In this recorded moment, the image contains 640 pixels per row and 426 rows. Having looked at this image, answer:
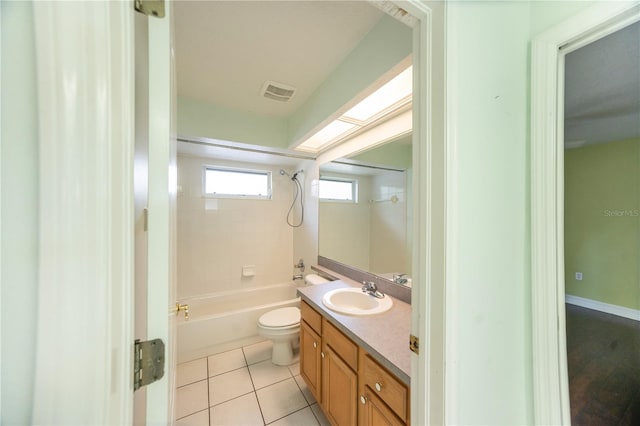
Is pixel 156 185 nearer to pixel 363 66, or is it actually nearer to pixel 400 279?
pixel 363 66

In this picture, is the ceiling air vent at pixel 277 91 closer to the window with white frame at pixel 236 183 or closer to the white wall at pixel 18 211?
the window with white frame at pixel 236 183

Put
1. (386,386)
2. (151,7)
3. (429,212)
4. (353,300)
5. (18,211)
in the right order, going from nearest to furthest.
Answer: (18,211)
(151,7)
(429,212)
(386,386)
(353,300)

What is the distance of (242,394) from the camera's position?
1740 millimetres

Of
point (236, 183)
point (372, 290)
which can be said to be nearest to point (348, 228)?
point (372, 290)

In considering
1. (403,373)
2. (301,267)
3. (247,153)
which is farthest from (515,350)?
(247,153)

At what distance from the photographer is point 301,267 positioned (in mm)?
2938

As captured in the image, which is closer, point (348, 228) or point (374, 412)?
point (374, 412)

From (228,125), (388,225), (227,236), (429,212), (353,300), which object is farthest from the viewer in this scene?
(227,236)

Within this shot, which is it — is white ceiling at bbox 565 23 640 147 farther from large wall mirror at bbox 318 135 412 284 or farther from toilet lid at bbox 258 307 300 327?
toilet lid at bbox 258 307 300 327

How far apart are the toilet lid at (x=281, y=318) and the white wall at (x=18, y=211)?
1.85 m

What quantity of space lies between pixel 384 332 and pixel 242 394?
141 cm

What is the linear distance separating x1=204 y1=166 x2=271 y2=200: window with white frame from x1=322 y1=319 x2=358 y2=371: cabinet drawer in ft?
7.04

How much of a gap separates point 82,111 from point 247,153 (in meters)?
2.26

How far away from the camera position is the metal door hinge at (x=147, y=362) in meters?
0.46
